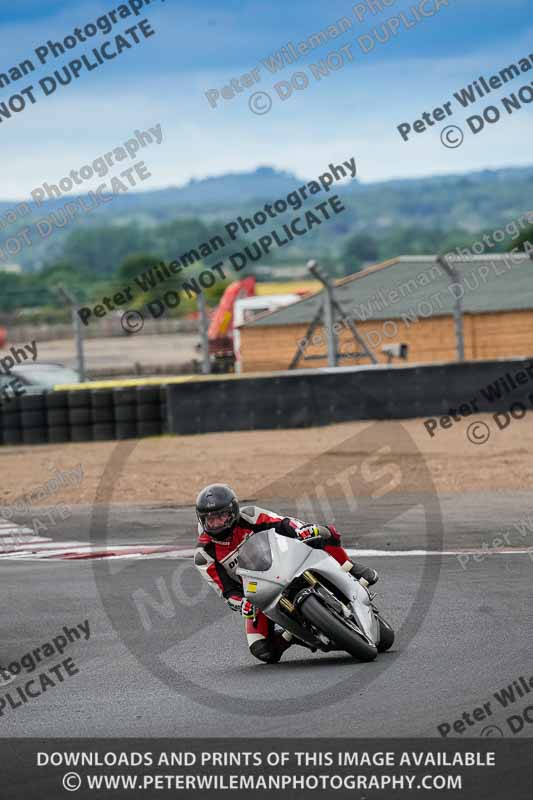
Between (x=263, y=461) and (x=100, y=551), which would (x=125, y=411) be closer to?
(x=263, y=461)

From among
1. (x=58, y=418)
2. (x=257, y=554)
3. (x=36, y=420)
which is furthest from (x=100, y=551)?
(x=36, y=420)

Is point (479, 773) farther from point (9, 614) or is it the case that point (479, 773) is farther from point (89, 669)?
point (9, 614)

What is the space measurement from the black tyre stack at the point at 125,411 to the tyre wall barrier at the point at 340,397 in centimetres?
59

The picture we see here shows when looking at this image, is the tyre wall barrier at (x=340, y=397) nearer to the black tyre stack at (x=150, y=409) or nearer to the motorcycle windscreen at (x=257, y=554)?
the black tyre stack at (x=150, y=409)

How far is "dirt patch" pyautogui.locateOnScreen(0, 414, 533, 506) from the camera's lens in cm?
1638

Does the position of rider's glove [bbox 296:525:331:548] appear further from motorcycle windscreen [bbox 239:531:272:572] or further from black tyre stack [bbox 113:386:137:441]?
black tyre stack [bbox 113:386:137:441]

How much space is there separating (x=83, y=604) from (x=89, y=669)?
215 cm

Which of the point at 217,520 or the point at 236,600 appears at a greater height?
the point at 217,520

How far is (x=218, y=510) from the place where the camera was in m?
7.25

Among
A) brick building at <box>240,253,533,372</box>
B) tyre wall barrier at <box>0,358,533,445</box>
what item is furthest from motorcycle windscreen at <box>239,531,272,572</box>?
brick building at <box>240,253,533,372</box>

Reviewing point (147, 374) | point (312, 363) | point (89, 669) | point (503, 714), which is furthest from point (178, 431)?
point (147, 374)

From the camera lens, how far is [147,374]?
3881 centimetres

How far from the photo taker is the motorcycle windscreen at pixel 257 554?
23.5 feet

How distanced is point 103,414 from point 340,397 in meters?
3.73
